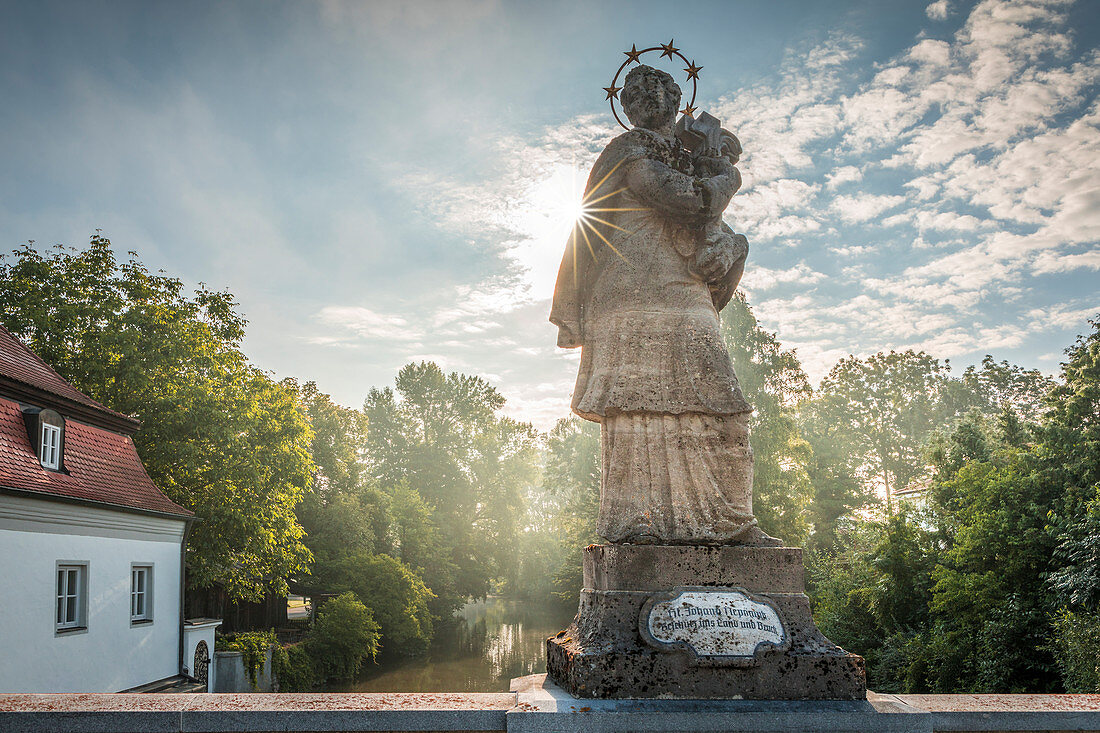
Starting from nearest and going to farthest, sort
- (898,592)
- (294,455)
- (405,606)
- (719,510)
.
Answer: (719,510), (898,592), (294,455), (405,606)

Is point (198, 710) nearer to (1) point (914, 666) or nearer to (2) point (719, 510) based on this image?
(2) point (719, 510)

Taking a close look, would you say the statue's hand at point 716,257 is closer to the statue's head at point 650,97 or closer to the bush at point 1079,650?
the statue's head at point 650,97

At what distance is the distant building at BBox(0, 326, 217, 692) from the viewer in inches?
532

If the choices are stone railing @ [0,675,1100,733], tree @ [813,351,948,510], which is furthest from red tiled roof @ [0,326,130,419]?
tree @ [813,351,948,510]

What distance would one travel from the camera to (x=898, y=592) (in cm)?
1848

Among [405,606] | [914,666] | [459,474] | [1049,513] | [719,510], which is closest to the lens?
[719,510]

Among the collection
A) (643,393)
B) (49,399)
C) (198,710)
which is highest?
(49,399)

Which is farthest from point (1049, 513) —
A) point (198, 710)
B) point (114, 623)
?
point (114, 623)

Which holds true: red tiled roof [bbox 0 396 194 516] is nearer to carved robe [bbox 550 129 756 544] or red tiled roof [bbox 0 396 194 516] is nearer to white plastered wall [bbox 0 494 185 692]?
white plastered wall [bbox 0 494 185 692]

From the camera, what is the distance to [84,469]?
618 inches

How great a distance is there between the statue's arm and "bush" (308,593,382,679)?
80.7 ft

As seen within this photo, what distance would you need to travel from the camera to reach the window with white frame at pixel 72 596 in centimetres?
1470

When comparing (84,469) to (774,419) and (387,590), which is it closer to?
(387,590)

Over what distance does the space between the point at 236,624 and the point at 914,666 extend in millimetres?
20846
